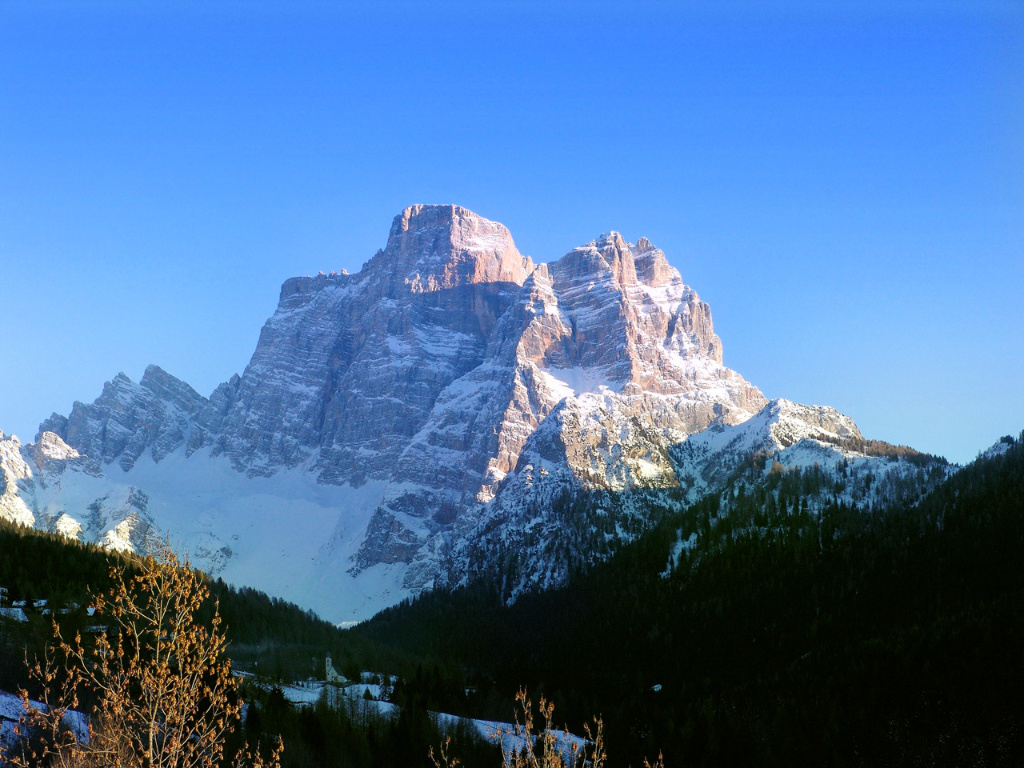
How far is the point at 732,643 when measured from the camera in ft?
473

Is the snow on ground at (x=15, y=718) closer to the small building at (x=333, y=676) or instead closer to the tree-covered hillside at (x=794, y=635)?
the tree-covered hillside at (x=794, y=635)

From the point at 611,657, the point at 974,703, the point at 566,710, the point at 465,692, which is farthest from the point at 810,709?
the point at 611,657

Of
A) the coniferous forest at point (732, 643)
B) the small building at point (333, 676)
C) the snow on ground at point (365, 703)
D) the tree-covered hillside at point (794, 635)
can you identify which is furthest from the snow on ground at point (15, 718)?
the small building at point (333, 676)

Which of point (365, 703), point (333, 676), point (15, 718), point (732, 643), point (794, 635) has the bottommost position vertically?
point (365, 703)

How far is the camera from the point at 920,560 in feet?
484

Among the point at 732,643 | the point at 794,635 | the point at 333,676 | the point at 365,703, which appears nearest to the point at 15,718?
the point at 365,703

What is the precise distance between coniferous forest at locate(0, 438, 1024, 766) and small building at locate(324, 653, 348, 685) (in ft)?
7.73

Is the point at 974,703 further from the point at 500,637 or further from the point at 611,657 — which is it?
the point at 500,637

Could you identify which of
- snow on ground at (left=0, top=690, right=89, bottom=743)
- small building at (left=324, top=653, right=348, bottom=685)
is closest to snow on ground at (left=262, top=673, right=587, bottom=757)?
small building at (left=324, top=653, right=348, bottom=685)

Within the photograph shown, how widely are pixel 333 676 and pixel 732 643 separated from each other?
60961mm

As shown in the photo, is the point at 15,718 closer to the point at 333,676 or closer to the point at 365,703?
the point at 365,703

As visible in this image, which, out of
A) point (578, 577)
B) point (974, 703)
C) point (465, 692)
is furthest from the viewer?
point (578, 577)

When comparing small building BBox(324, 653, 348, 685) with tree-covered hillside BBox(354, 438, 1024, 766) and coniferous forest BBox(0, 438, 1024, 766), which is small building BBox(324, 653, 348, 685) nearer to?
coniferous forest BBox(0, 438, 1024, 766)

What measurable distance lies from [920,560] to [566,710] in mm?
66775
